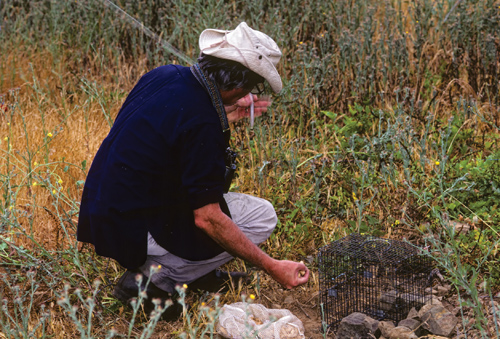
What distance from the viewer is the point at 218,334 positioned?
9.23 ft

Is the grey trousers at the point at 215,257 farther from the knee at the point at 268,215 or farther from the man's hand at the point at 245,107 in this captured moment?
the man's hand at the point at 245,107

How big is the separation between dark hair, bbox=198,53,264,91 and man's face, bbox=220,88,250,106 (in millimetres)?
22

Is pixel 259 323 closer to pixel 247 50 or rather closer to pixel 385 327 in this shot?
pixel 385 327

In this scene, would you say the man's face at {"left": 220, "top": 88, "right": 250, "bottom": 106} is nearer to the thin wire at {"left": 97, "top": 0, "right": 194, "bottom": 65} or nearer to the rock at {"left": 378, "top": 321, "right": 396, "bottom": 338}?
the rock at {"left": 378, "top": 321, "right": 396, "bottom": 338}

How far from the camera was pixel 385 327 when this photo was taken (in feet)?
8.94

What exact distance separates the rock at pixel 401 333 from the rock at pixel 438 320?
3.7 inches

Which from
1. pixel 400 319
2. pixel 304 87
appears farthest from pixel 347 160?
pixel 400 319

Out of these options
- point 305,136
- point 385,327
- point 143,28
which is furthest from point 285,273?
point 143,28

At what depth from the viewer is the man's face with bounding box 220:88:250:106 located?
2795 mm

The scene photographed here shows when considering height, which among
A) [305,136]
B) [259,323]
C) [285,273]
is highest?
[305,136]

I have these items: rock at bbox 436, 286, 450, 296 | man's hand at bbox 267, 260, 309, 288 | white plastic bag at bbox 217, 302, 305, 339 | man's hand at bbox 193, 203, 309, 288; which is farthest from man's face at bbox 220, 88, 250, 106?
rock at bbox 436, 286, 450, 296

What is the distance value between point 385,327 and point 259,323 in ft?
1.90

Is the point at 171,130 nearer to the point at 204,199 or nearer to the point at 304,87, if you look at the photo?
the point at 204,199

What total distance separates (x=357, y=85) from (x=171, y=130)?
99.3 inches
